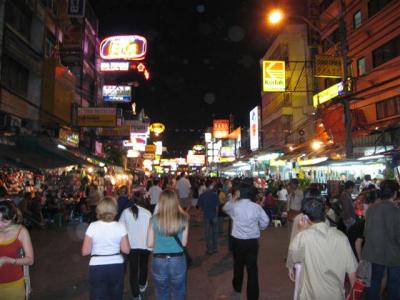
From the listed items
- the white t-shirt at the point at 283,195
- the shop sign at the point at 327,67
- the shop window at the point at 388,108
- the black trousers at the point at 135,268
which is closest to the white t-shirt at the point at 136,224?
the black trousers at the point at 135,268

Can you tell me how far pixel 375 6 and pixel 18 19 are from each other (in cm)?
1761

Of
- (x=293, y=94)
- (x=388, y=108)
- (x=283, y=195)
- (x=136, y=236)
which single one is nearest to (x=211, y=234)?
(x=136, y=236)

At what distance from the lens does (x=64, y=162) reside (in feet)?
52.0

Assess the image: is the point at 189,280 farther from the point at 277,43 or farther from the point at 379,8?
the point at 277,43

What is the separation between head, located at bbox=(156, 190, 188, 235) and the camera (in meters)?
5.41

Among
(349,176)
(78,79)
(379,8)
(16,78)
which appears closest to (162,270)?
(349,176)

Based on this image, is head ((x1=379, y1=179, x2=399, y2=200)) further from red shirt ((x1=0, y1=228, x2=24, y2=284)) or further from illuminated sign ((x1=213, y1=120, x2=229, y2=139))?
illuminated sign ((x1=213, y1=120, x2=229, y2=139))

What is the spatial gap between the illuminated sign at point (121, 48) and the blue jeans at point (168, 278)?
27.5m

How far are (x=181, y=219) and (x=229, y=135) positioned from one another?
230ft

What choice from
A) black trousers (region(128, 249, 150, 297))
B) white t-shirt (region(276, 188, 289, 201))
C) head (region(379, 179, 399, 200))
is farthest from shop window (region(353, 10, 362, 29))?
black trousers (region(128, 249, 150, 297))

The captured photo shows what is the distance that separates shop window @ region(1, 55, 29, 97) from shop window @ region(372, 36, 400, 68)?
57.8 ft

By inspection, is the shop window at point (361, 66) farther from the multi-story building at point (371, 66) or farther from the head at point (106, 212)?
the head at point (106, 212)

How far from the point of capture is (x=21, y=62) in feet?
64.5

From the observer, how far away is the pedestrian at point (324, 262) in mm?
4078
